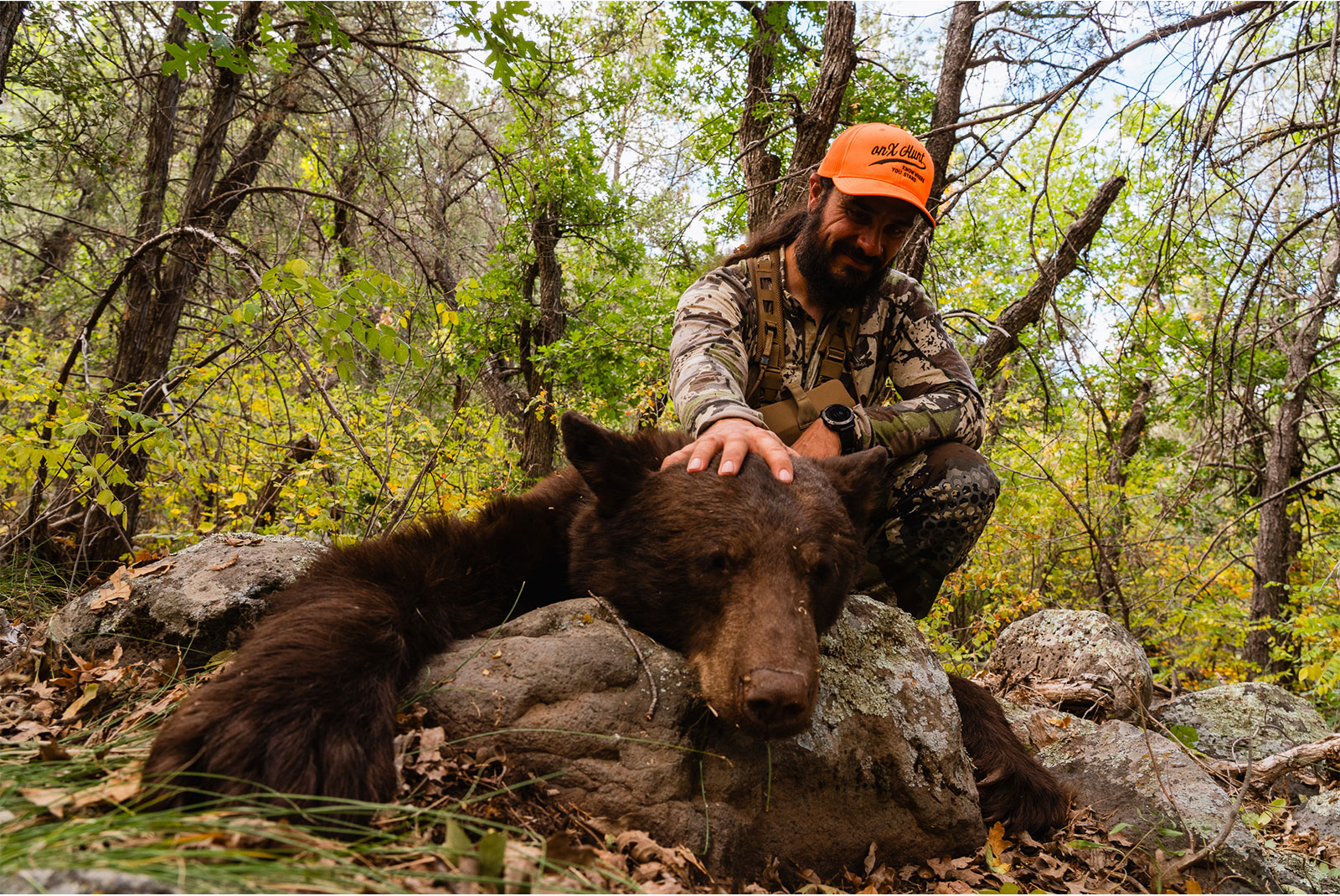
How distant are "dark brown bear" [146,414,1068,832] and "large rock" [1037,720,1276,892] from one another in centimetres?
26

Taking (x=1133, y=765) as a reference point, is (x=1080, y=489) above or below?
above

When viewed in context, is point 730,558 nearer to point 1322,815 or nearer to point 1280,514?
point 1322,815

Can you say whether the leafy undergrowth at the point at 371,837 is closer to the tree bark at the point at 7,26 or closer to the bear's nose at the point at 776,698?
the bear's nose at the point at 776,698

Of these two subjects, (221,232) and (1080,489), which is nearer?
(221,232)

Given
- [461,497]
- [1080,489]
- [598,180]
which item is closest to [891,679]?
[461,497]

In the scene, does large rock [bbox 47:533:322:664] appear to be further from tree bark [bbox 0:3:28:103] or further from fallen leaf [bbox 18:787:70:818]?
tree bark [bbox 0:3:28:103]

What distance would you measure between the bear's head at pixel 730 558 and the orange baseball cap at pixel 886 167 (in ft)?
5.58

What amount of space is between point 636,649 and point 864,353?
2544 millimetres

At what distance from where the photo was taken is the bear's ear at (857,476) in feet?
10.2

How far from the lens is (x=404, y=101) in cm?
618

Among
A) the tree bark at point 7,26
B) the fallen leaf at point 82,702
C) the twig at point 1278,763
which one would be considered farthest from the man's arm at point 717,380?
the tree bark at point 7,26

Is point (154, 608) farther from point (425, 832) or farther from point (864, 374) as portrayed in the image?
point (864, 374)

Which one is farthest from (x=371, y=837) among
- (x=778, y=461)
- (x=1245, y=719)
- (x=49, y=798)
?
(x=1245, y=719)

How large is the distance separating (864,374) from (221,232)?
5.38 meters
